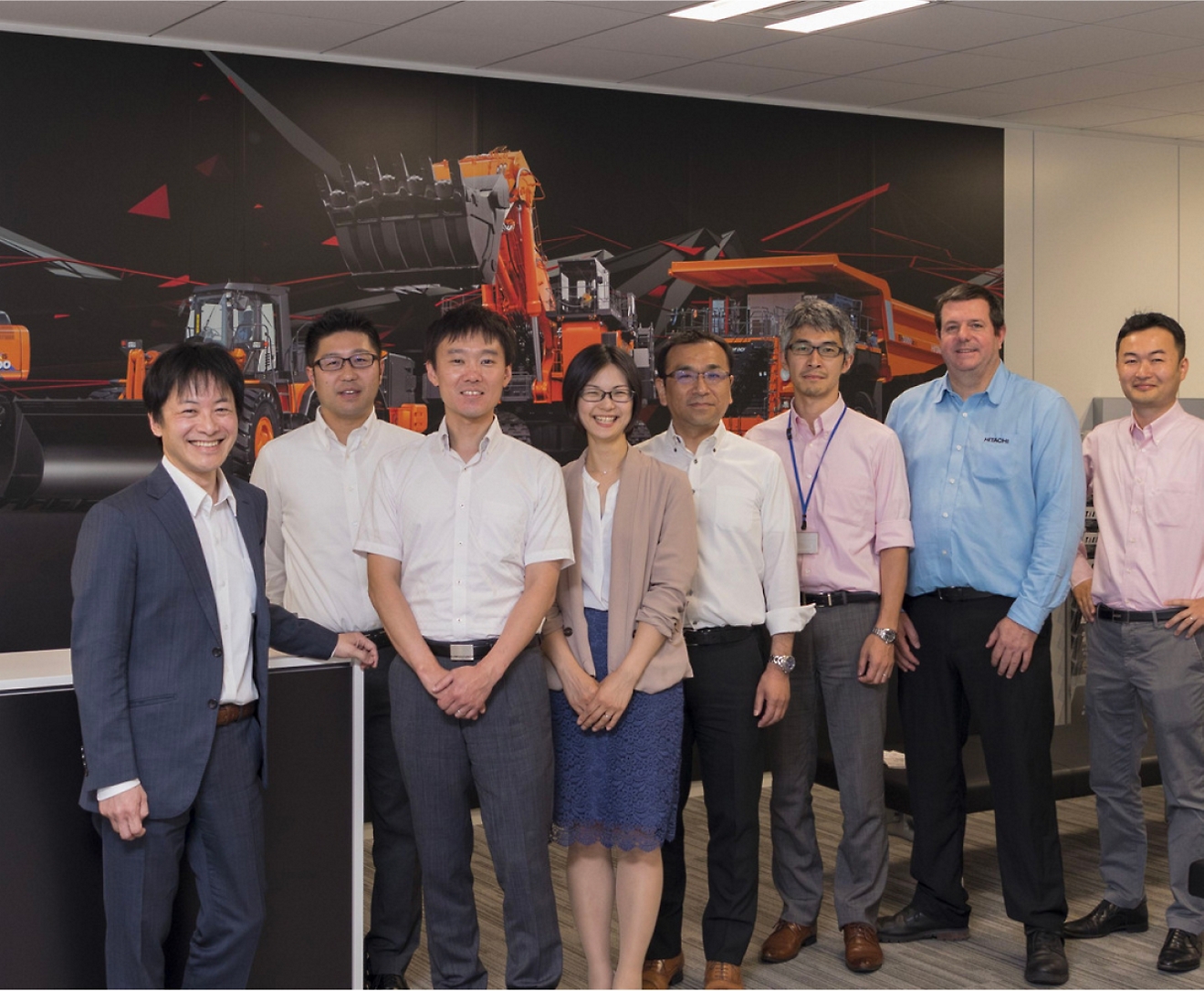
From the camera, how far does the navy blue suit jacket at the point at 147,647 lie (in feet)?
8.12

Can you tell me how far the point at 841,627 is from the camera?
375 cm

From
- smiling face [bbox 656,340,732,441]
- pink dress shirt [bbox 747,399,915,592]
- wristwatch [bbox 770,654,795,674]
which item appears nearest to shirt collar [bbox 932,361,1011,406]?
pink dress shirt [bbox 747,399,915,592]

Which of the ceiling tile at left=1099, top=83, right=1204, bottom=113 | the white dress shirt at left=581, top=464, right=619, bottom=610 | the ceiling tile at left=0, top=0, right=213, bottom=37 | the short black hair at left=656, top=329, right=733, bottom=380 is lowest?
the white dress shirt at left=581, top=464, right=619, bottom=610

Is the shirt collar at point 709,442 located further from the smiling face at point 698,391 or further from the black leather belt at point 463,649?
the black leather belt at point 463,649

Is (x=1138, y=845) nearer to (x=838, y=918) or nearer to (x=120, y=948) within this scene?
(x=838, y=918)

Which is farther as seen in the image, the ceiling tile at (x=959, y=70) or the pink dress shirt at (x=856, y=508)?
the ceiling tile at (x=959, y=70)

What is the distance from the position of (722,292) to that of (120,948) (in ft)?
14.4

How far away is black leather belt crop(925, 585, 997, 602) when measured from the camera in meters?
3.68

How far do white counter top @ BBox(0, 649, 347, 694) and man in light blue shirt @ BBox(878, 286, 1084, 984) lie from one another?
172cm

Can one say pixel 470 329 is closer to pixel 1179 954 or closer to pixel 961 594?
pixel 961 594

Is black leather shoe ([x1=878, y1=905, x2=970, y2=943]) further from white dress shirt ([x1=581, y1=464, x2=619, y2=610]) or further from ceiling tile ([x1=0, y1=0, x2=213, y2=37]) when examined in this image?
ceiling tile ([x1=0, y1=0, x2=213, y2=37])

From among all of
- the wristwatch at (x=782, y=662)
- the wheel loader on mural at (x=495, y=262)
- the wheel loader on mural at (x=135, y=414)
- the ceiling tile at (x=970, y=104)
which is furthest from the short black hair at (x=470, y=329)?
the ceiling tile at (x=970, y=104)

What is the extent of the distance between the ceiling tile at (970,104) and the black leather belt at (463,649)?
4.32 metres

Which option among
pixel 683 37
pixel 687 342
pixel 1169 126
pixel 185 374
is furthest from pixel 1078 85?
pixel 185 374
